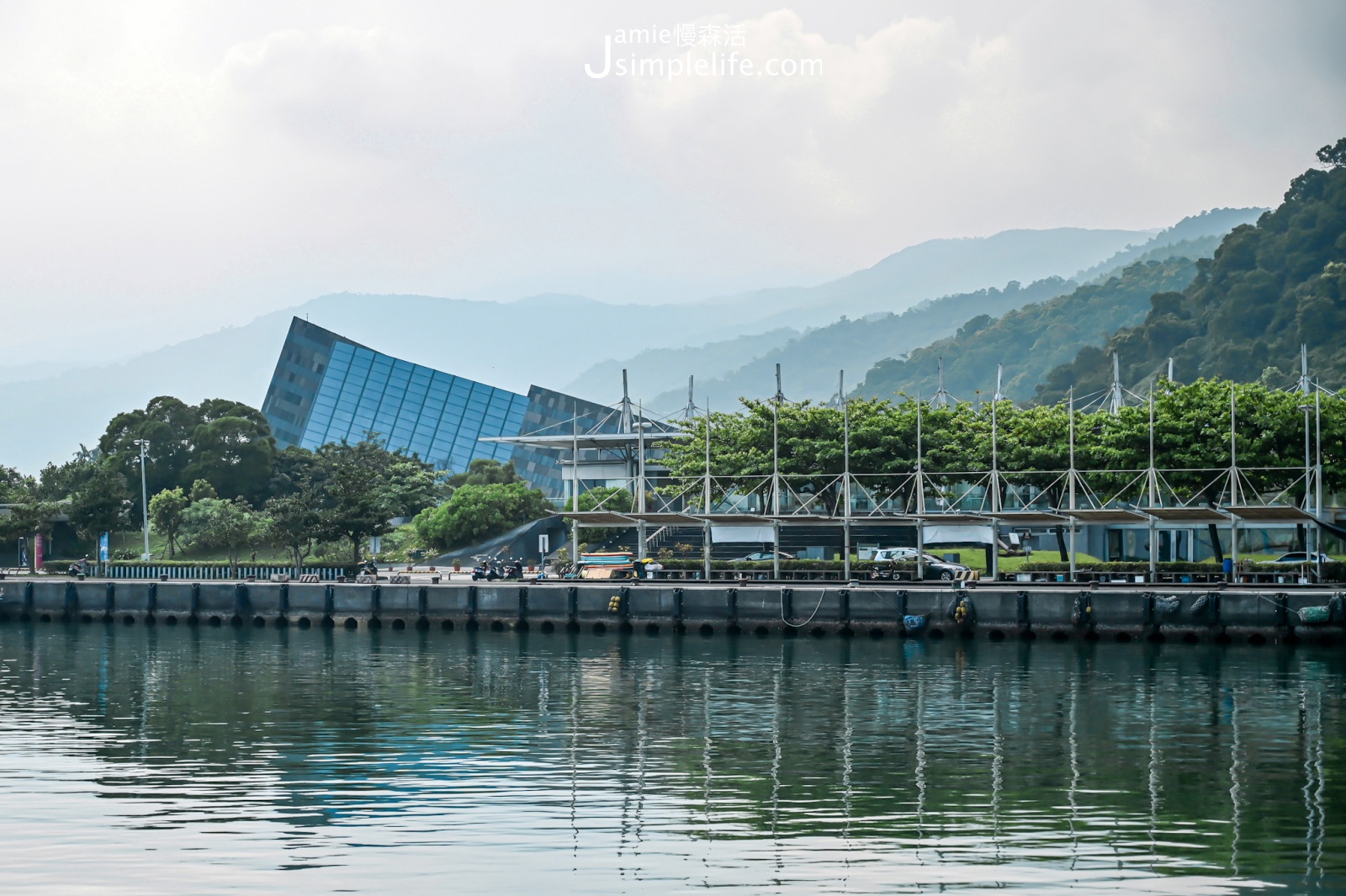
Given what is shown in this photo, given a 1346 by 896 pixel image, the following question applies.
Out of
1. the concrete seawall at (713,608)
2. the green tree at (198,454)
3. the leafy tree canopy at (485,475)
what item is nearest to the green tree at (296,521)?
the concrete seawall at (713,608)

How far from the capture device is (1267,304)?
535 ft

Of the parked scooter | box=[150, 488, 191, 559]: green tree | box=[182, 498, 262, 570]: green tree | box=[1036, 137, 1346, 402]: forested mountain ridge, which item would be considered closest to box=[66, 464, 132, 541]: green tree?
box=[150, 488, 191, 559]: green tree

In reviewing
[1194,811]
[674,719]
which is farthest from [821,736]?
[1194,811]

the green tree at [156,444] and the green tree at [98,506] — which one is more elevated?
the green tree at [156,444]

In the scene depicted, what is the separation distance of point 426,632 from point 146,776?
110ft

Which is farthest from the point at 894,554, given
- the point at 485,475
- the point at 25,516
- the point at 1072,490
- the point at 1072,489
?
the point at 25,516

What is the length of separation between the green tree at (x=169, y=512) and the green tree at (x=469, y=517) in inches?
582

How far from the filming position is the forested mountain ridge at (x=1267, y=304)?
491ft

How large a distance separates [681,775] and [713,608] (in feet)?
99.6

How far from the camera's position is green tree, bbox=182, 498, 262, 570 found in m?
88.7

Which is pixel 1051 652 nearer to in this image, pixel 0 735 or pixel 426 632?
pixel 426 632

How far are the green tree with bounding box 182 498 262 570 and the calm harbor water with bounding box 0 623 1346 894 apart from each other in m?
38.1

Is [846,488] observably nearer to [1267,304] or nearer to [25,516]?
[25,516]

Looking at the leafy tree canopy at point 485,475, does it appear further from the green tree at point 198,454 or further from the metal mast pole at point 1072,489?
the metal mast pole at point 1072,489
